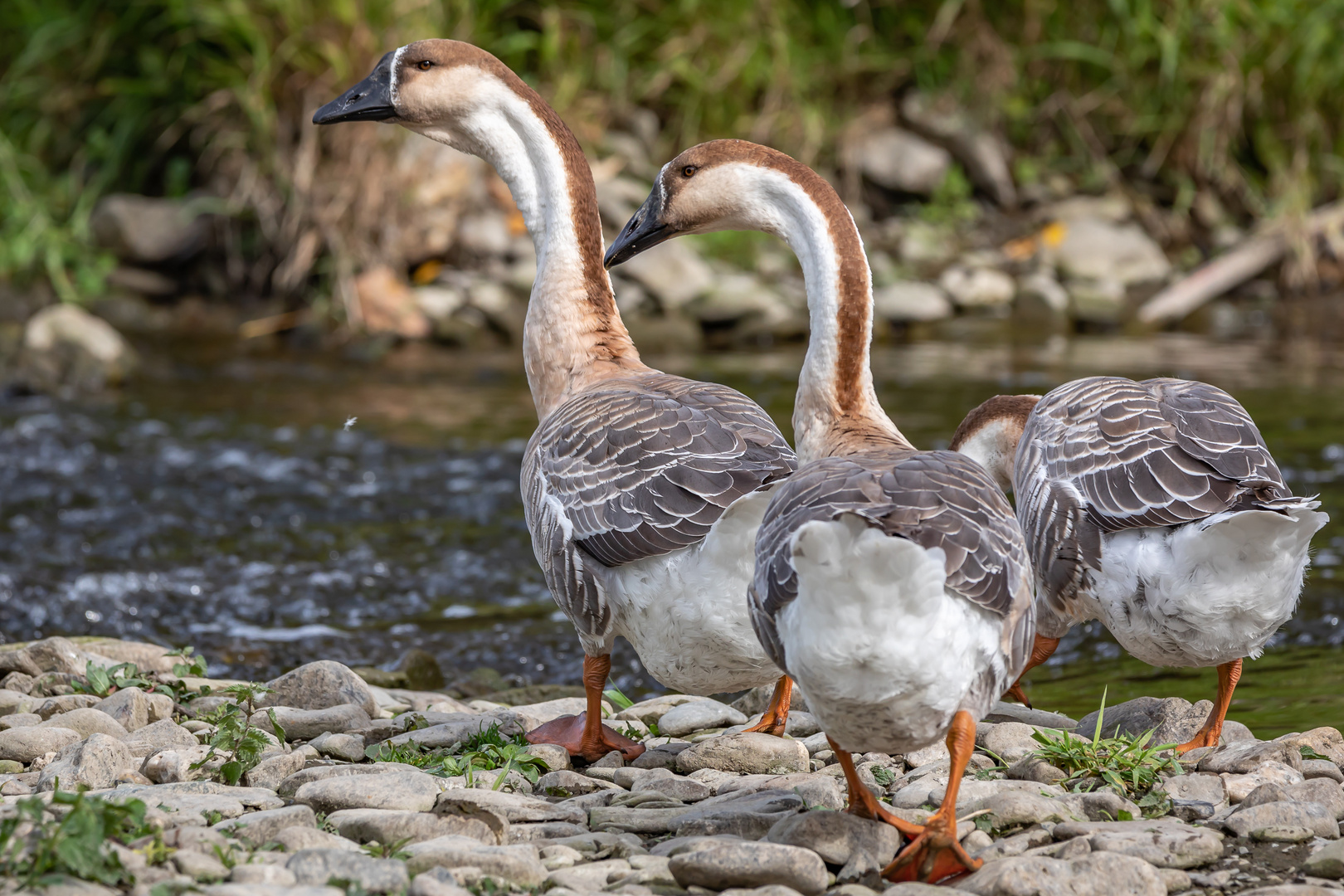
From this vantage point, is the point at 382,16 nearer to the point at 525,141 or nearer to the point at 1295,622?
the point at 525,141

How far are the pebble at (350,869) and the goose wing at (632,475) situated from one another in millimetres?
1339

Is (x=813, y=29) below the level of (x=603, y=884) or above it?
above

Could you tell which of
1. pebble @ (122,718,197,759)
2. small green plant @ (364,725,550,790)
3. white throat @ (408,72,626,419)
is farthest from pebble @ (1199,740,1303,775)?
pebble @ (122,718,197,759)

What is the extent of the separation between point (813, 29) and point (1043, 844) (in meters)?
13.8

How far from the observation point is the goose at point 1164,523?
156 inches

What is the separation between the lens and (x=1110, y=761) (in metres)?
3.81

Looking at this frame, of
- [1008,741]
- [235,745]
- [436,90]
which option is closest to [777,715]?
[1008,741]

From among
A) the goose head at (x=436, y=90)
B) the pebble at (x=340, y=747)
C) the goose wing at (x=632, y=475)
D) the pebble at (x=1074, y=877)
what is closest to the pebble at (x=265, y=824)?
the pebble at (x=340, y=747)

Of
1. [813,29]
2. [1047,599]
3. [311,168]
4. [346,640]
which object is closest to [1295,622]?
[1047,599]

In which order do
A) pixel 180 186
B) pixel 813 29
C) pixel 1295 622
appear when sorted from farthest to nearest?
pixel 813 29
pixel 180 186
pixel 1295 622

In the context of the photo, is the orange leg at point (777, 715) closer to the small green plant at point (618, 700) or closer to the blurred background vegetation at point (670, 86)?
the small green plant at point (618, 700)

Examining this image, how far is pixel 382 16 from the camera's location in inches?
504

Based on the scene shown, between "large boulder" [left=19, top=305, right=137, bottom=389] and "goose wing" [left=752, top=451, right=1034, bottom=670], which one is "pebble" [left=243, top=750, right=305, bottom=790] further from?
"large boulder" [left=19, top=305, right=137, bottom=389]

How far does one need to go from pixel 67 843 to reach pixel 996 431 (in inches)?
157
